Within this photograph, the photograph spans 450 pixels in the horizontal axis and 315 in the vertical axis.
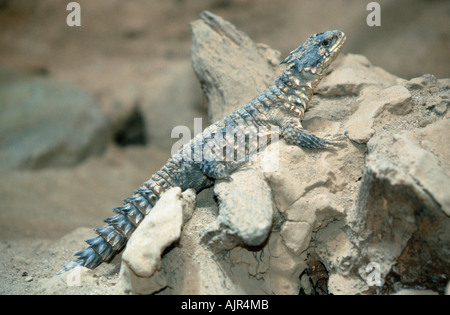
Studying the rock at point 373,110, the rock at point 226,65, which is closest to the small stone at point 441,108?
the rock at point 373,110

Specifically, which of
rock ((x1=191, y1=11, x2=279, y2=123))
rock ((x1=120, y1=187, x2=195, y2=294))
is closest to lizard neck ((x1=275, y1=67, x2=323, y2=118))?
rock ((x1=191, y1=11, x2=279, y2=123))

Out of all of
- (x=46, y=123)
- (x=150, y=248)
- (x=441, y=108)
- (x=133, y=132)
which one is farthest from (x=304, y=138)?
(x=46, y=123)

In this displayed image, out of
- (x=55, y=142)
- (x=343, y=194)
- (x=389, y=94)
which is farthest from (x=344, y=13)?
(x=55, y=142)

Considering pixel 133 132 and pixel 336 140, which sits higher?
pixel 133 132

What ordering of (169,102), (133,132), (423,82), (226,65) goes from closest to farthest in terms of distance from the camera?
1. (423,82)
2. (226,65)
3. (169,102)
4. (133,132)

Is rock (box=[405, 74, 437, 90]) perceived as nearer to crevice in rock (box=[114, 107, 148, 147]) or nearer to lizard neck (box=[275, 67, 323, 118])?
lizard neck (box=[275, 67, 323, 118])

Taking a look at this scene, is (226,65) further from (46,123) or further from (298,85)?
(46,123)

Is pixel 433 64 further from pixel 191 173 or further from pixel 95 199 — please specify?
pixel 95 199
